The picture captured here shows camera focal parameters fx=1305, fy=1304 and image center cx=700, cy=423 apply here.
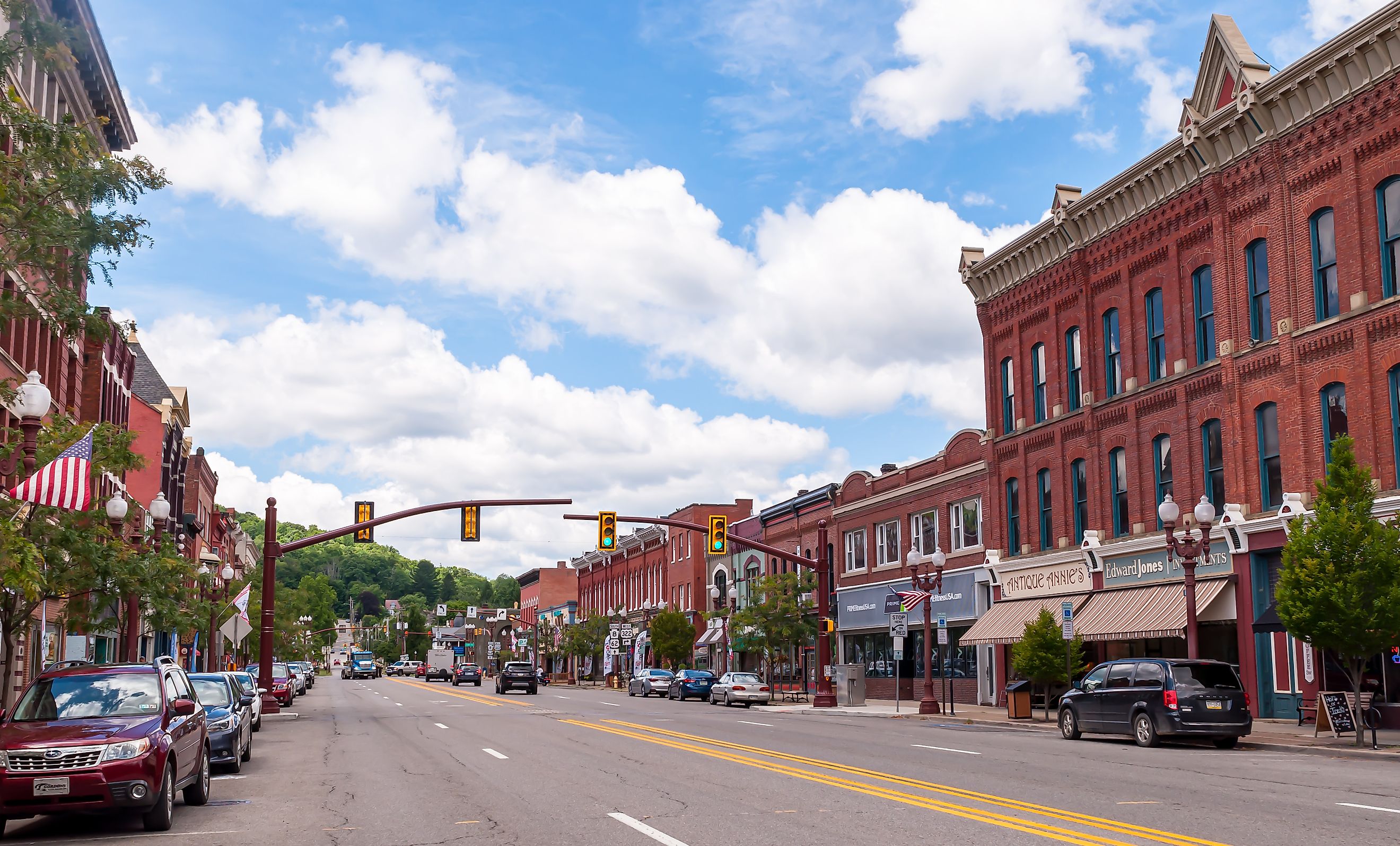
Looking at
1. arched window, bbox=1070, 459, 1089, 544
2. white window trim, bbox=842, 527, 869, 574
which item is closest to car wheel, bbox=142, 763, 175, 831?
arched window, bbox=1070, 459, 1089, 544

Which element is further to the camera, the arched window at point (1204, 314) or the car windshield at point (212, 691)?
the arched window at point (1204, 314)

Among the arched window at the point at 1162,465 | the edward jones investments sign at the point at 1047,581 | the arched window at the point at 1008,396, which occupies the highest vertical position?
the arched window at the point at 1008,396

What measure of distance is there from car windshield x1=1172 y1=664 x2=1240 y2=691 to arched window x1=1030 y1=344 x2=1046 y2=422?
20197 mm

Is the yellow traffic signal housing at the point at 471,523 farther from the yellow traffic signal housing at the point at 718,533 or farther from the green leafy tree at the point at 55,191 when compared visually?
the green leafy tree at the point at 55,191

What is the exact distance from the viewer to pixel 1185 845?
11.1 m

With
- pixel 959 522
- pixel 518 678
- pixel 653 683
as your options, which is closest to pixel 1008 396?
pixel 959 522

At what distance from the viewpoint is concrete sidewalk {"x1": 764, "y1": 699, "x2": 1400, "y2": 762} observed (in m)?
22.7

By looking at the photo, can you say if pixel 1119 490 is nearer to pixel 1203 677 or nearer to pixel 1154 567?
pixel 1154 567

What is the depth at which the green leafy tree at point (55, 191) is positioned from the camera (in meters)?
13.7

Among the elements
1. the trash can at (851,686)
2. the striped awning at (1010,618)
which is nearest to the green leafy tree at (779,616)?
the trash can at (851,686)

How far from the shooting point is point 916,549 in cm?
4191

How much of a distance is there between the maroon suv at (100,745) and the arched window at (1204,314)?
28.4m

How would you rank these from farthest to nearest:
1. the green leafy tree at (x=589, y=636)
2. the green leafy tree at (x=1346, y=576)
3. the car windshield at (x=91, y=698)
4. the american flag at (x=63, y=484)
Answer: the green leafy tree at (x=589, y=636), the green leafy tree at (x=1346, y=576), the american flag at (x=63, y=484), the car windshield at (x=91, y=698)

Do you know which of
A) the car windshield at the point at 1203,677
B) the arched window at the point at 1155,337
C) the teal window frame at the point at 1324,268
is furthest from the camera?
the arched window at the point at 1155,337
